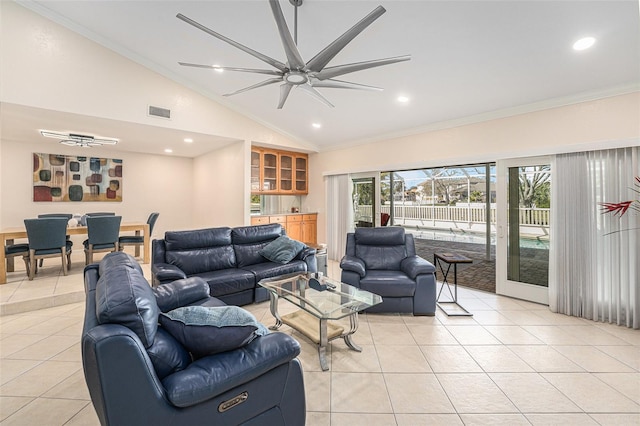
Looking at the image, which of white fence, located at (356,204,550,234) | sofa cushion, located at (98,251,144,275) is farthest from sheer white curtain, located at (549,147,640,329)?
sofa cushion, located at (98,251,144,275)

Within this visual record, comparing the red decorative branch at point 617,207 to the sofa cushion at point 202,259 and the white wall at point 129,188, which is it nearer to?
the sofa cushion at point 202,259

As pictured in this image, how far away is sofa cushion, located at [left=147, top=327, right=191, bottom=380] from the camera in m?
1.26

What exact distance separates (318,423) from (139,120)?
179 inches

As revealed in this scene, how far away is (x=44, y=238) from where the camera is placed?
13.0ft

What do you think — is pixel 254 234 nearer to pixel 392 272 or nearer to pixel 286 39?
pixel 392 272

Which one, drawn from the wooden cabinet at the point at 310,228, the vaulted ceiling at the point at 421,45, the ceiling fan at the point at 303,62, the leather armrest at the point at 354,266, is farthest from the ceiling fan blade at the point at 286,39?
the wooden cabinet at the point at 310,228

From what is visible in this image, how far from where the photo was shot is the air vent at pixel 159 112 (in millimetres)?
4312

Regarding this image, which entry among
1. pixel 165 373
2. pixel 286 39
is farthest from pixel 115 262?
pixel 286 39

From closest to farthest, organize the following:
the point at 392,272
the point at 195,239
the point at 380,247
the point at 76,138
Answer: the point at 392,272 → the point at 195,239 → the point at 380,247 → the point at 76,138

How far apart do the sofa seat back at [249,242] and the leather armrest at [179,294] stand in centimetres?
136

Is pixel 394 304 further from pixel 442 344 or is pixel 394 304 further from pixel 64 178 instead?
pixel 64 178

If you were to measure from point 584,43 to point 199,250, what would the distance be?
15.1 feet

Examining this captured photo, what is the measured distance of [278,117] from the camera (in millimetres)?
5320

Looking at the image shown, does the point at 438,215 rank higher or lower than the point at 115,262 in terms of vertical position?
higher
